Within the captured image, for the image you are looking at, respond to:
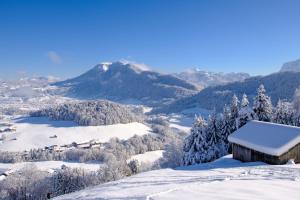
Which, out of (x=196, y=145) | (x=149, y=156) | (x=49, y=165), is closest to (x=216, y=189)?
(x=196, y=145)

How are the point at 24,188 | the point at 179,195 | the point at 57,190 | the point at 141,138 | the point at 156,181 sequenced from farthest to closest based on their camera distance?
the point at 141,138
the point at 24,188
the point at 57,190
the point at 156,181
the point at 179,195

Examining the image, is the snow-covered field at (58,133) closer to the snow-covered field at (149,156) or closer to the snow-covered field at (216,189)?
the snow-covered field at (149,156)

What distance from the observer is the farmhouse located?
24.1m

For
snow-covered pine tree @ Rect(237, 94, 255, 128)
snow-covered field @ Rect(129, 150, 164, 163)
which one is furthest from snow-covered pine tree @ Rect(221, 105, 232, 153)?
snow-covered field @ Rect(129, 150, 164, 163)

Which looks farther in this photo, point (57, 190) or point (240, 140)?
point (57, 190)

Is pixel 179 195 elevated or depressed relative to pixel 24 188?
elevated

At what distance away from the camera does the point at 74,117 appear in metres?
191

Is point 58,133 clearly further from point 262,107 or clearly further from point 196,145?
point 262,107

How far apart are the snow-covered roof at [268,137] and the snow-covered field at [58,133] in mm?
126624

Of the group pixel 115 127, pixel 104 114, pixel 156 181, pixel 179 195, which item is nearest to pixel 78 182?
pixel 156 181

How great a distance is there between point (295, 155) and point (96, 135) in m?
144

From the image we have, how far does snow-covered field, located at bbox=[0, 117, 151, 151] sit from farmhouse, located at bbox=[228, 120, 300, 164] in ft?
415

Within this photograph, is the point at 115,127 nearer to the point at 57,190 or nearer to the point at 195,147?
the point at 57,190

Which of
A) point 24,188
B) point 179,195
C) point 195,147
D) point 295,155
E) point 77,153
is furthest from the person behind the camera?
point 77,153
